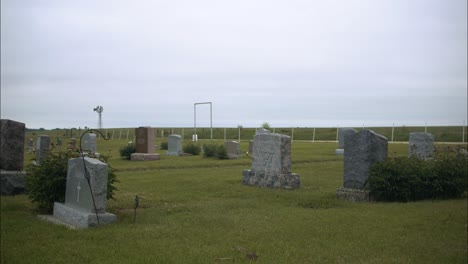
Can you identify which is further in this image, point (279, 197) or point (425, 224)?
point (279, 197)

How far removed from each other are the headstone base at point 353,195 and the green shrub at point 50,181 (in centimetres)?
552

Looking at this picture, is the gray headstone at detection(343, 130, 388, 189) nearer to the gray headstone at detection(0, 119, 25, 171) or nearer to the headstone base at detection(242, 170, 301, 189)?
the headstone base at detection(242, 170, 301, 189)

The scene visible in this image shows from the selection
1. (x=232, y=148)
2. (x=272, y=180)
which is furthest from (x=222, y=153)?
(x=272, y=180)

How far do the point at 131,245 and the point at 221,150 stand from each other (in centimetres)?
1912

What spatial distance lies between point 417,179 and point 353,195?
60.8 inches

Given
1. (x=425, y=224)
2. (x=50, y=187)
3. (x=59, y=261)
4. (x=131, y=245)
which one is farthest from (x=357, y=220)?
(x=50, y=187)

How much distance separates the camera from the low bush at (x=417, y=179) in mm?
11703

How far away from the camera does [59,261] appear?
638 cm

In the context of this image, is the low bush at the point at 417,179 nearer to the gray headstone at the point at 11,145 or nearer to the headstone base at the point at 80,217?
the headstone base at the point at 80,217

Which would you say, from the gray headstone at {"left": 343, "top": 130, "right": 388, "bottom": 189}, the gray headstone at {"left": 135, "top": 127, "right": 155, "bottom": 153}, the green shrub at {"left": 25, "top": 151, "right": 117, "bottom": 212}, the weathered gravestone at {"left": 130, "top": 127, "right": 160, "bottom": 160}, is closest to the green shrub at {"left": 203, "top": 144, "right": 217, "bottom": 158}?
the weathered gravestone at {"left": 130, "top": 127, "right": 160, "bottom": 160}

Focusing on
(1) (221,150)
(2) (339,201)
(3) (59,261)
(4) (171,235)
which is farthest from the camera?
(1) (221,150)

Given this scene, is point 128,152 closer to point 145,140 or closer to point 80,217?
point 145,140

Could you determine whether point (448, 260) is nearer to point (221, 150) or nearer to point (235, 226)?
point (235, 226)

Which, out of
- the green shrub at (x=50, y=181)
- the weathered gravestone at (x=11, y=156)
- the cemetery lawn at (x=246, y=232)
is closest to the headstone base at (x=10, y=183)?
the weathered gravestone at (x=11, y=156)
